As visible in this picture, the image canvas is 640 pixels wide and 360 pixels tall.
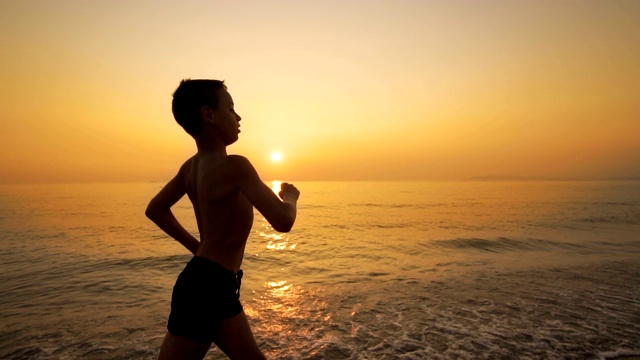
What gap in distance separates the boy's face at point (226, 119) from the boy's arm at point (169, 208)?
60cm

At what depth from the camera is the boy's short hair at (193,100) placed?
2.18m

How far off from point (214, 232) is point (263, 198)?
20.1 inches

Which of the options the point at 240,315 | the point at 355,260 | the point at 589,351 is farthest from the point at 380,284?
the point at 240,315

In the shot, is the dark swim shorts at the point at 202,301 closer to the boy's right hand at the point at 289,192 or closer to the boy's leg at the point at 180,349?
the boy's leg at the point at 180,349

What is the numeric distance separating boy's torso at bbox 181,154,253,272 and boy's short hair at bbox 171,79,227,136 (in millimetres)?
229

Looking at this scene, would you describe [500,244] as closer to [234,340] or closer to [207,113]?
[234,340]

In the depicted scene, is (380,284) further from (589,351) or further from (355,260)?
(589,351)

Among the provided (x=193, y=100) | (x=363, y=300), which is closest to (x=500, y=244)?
(x=363, y=300)

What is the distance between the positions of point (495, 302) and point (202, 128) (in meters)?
7.45

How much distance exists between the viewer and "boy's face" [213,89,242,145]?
7.25 ft

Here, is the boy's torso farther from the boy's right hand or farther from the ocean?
the ocean

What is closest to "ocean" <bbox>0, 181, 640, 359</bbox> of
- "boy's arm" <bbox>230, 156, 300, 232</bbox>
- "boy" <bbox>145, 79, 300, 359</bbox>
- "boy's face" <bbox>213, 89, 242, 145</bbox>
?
"boy" <bbox>145, 79, 300, 359</bbox>

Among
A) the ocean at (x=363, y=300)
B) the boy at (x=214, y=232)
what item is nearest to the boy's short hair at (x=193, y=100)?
the boy at (x=214, y=232)

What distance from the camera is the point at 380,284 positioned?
30.3 ft
